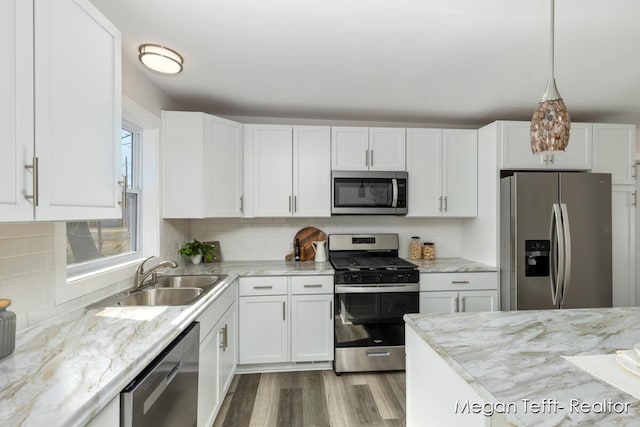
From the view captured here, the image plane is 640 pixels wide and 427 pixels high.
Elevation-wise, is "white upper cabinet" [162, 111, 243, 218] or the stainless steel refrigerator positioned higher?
"white upper cabinet" [162, 111, 243, 218]

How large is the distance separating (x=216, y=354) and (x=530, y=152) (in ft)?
10.3

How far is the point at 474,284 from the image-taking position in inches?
106

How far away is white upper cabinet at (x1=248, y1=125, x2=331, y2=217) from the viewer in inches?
111

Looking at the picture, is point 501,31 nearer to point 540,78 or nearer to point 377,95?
point 540,78

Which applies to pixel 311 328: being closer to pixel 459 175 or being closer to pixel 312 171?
pixel 312 171

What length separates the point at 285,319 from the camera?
8.42ft

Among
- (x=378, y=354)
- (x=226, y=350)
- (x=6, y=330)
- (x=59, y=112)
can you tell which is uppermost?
(x=59, y=112)

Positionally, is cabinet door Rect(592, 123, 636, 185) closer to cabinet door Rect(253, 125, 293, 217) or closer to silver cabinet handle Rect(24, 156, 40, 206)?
cabinet door Rect(253, 125, 293, 217)

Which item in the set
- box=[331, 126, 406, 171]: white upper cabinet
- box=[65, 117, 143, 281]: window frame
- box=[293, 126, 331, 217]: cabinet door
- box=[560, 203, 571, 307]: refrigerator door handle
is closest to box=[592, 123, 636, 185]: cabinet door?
box=[560, 203, 571, 307]: refrigerator door handle

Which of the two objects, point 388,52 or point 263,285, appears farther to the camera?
point 263,285

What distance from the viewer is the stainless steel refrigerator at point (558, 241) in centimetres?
249

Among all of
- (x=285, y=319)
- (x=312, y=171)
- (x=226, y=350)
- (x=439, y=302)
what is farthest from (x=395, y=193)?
(x=226, y=350)

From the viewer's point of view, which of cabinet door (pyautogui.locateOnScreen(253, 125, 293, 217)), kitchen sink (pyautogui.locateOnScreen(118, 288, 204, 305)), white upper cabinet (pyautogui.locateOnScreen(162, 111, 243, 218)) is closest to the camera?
kitchen sink (pyautogui.locateOnScreen(118, 288, 204, 305))

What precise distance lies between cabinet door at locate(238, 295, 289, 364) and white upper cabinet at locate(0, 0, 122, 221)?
1.54 m
